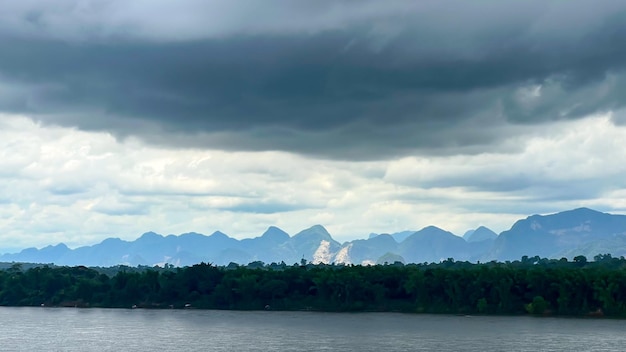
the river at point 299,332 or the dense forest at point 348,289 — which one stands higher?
the dense forest at point 348,289

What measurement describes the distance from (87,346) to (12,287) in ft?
237

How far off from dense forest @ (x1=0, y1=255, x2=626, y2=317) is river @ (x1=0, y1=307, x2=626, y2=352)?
599cm

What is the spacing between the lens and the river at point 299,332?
3054 inches

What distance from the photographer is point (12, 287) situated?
144 metres

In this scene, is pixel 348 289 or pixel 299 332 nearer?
pixel 299 332

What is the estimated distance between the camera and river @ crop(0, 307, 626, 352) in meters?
77.6

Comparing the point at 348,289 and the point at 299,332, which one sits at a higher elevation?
the point at 348,289

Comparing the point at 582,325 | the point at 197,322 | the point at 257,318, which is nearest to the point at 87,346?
the point at 197,322

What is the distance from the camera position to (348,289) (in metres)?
124

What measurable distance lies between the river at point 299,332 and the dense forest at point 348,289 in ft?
19.6

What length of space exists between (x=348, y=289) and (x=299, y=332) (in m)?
34.5

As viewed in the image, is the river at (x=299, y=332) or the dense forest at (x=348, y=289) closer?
the river at (x=299, y=332)

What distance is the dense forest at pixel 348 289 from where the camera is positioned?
366 ft

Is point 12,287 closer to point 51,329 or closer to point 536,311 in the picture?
point 51,329
